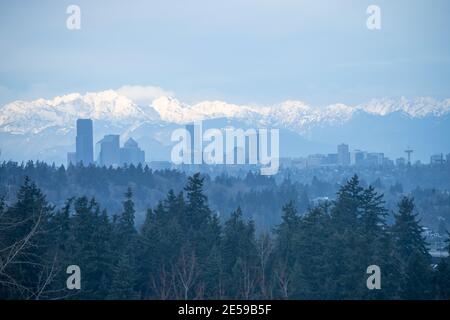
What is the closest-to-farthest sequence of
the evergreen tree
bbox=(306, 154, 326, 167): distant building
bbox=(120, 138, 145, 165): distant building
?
the evergreen tree → bbox=(120, 138, 145, 165): distant building → bbox=(306, 154, 326, 167): distant building

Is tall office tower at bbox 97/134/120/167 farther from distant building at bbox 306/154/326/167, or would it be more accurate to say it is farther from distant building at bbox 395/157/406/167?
distant building at bbox 395/157/406/167

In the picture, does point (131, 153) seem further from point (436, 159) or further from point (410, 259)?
point (410, 259)

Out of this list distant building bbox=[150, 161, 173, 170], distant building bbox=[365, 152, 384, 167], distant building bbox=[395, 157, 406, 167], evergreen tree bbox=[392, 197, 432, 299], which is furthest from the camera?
distant building bbox=[395, 157, 406, 167]

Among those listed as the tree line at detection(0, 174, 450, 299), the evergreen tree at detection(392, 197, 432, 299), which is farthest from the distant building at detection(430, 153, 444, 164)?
the evergreen tree at detection(392, 197, 432, 299)

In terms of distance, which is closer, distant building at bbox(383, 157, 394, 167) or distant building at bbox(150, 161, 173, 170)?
distant building at bbox(150, 161, 173, 170)

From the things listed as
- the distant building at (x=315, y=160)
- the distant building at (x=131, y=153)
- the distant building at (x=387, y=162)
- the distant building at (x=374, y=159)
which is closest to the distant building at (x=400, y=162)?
the distant building at (x=387, y=162)

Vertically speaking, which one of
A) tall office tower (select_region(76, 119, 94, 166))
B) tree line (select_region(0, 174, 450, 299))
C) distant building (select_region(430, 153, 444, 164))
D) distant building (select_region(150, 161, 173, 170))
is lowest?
tree line (select_region(0, 174, 450, 299))
